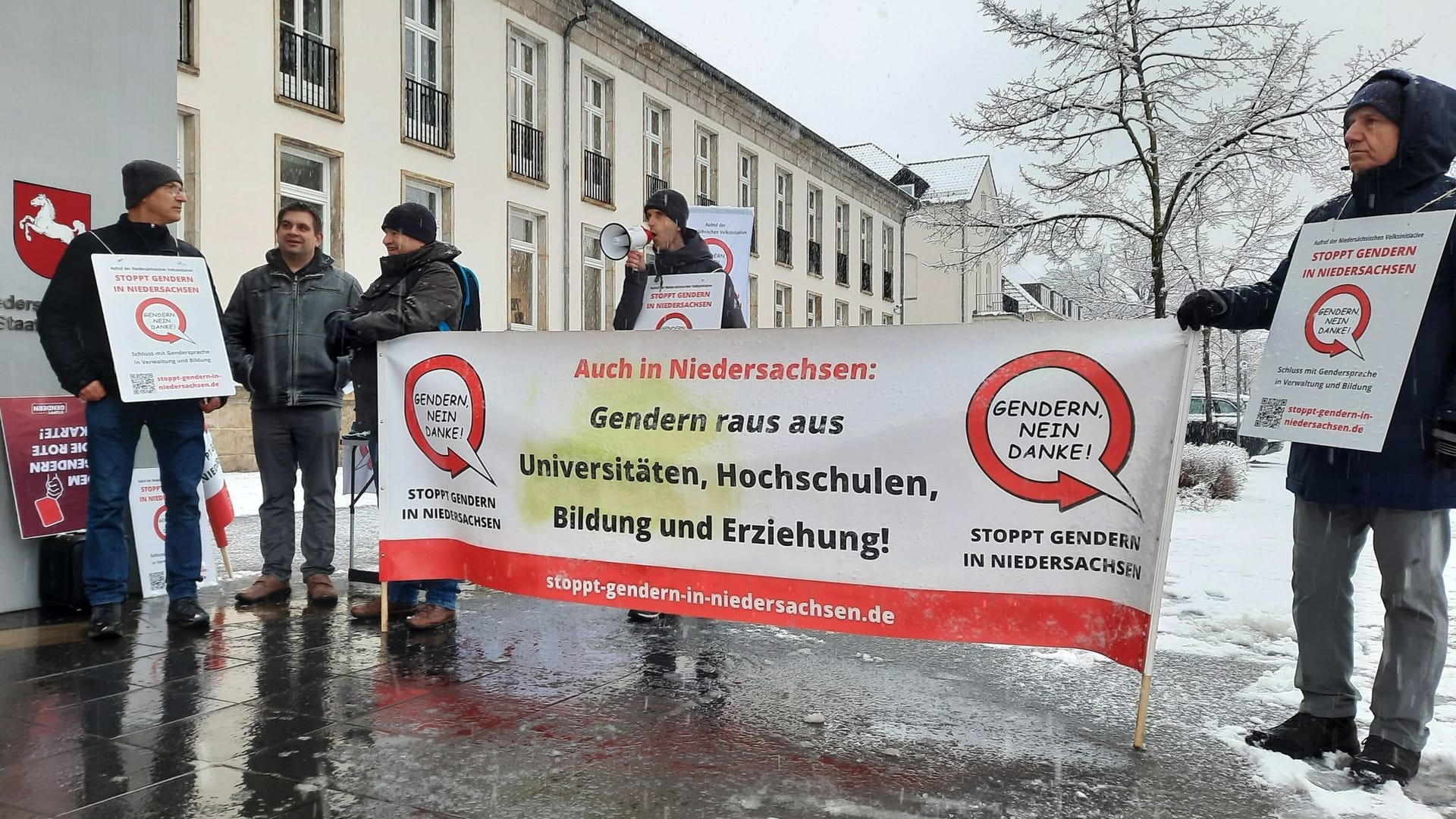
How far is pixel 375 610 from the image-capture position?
5188 mm

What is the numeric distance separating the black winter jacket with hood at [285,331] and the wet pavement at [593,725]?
120 cm

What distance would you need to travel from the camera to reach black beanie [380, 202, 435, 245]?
5.20 metres

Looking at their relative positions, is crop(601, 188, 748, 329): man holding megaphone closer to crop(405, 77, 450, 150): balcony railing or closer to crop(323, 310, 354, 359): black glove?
crop(323, 310, 354, 359): black glove

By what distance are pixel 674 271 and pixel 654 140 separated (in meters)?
20.5

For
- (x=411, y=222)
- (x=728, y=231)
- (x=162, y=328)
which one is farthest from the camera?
(x=728, y=231)

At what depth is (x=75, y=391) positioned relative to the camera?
15.9ft

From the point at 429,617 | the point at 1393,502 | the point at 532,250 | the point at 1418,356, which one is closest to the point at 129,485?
the point at 429,617

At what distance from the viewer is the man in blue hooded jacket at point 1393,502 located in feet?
10.6

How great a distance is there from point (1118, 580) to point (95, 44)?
557cm

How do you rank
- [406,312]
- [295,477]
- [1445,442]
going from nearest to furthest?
1. [1445,442]
2. [406,312]
3. [295,477]

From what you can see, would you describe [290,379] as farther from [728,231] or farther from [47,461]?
[728,231]

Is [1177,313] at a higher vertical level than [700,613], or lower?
higher

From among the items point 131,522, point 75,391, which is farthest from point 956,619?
point 131,522

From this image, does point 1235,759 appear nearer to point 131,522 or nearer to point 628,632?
point 628,632
